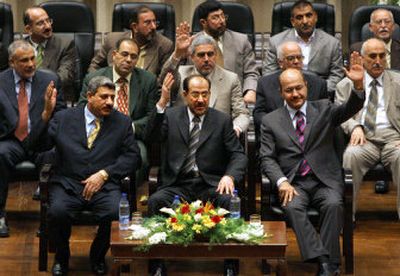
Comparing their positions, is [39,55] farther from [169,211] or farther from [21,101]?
[169,211]

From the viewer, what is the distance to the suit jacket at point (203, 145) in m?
6.71

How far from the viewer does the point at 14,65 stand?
734 cm

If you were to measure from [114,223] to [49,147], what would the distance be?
993 mm

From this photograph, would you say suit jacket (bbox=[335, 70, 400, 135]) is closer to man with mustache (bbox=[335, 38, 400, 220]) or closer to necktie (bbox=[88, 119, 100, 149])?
man with mustache (bbox=[335, 38, 400, 220])

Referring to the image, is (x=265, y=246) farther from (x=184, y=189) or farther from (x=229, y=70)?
(x=229, y=70)

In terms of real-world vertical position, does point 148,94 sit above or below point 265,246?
above

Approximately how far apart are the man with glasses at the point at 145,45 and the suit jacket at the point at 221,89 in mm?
714

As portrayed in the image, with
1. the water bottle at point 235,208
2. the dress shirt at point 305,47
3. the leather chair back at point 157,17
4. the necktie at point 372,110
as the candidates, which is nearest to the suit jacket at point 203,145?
the water bottle at point 235,208

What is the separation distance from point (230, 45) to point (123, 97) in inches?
41.7

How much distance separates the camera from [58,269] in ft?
20.9

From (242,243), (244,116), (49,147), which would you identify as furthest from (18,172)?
(242,243)

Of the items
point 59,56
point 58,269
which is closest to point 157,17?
point 59,56

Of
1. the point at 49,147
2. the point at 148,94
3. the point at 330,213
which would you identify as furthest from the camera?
the point at 148,94

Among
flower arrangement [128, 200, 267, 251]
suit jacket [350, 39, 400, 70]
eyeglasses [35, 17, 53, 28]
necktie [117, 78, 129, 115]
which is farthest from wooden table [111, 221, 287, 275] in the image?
eyeglasses [35, 17, 53, 28]
